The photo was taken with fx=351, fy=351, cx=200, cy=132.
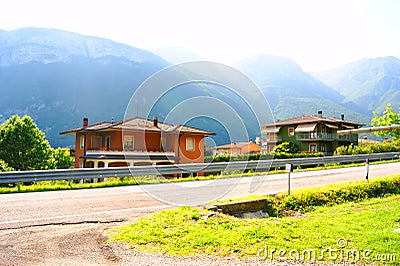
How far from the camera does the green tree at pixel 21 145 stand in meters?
50.8

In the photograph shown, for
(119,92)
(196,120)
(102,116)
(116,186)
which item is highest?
(119,92)

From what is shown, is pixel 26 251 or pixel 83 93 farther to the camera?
pixel 83 93

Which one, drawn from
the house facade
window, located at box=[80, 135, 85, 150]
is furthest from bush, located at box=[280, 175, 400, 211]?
the house facade

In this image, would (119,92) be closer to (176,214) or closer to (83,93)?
(83,93)

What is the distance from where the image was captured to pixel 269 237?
235 inches

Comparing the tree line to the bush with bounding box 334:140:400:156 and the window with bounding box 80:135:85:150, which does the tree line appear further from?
the bush with bounding box 334:140:400:156

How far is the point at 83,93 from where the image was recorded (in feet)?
559

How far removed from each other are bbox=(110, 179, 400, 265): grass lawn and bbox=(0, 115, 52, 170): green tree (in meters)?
50.5

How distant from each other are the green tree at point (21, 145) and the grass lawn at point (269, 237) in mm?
50462

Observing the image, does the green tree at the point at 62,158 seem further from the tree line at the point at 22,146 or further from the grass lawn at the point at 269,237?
the grass lawn at the point at 269,237

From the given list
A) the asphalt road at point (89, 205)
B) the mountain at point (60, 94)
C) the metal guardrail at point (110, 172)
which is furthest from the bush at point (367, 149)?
the mountain at point (60, 94)

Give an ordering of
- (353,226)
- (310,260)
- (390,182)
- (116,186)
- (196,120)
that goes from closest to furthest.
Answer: (310,260)
(353,226)
(196,120)
(390,182)
(116,186)

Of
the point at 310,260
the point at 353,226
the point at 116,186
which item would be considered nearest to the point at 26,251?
the point at 310,260

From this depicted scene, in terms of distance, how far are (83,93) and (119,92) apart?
34.4 meters
